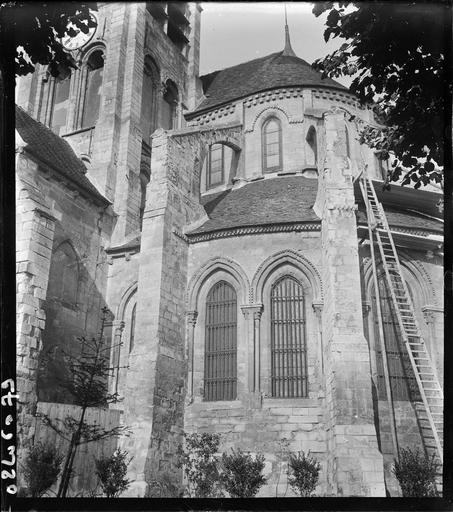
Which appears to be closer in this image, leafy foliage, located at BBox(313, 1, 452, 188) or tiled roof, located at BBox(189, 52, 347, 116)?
leafy foliage, located at BBox(313, 1, 452, 188)

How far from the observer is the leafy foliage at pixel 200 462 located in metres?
13.8

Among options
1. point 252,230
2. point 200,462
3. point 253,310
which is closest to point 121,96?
A: point 252,230

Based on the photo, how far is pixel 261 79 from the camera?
23219mm

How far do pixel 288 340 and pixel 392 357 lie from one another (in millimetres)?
2725

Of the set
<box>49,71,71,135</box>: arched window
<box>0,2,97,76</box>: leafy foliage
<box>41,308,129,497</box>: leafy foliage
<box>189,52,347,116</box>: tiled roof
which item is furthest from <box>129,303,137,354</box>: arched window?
<box>0,2,97,76</box>: leafy foliage

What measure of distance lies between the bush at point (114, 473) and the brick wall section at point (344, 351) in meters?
4.47

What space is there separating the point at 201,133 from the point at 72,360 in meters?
8.08

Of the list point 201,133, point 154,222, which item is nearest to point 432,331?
point 154,222

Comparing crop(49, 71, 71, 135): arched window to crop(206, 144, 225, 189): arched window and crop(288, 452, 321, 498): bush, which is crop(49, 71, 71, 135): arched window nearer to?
crop(206, 144, 225, 189): arched window

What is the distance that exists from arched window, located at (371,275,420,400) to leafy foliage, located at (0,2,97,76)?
11.1 m

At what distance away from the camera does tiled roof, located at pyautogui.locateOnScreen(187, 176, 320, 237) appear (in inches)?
651

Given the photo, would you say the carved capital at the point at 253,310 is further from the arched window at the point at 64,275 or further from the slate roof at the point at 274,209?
the arched window at the point at 64,275

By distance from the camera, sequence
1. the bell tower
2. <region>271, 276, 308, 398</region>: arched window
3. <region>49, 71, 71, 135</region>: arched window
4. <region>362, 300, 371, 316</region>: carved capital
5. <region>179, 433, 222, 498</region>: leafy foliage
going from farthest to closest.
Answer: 1. <region>49, 71, 71, 135</region>: arched window
2. the bell tower
3. <region>362, 300, 371, 316</region>: carved capital
4. <region>271, 276, 308, 398</region>: arched window
5. <region>179, 433, 222, 498</region>: leafy foliage

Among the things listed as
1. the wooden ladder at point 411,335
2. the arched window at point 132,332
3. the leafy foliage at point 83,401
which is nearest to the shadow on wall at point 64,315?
the leafy foliage at point 83,401
